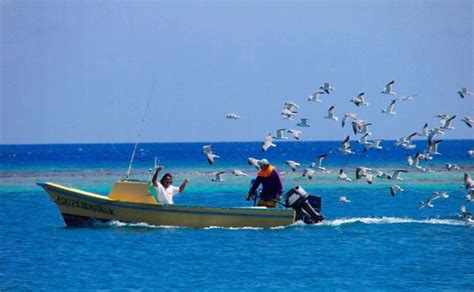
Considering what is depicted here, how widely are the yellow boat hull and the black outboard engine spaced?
0.39m

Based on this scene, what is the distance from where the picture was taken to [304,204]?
985 inches

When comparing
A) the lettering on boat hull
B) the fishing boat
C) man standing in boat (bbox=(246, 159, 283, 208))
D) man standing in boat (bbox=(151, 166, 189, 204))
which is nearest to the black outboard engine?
the fishing boat

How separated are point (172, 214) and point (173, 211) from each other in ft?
0.34

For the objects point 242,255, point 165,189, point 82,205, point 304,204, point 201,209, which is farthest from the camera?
point 82,205

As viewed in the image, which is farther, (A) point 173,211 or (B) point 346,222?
(B) point 346,222

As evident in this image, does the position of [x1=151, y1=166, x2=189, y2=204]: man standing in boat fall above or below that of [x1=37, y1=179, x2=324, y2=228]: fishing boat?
above

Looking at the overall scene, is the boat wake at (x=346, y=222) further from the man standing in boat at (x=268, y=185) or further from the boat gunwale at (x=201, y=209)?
→ the man standing in boat at (x=268, y=185)

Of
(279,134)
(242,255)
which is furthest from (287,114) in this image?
(242,255)

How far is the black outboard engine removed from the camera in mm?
24688

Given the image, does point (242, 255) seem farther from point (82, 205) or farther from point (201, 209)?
point (82, 205)

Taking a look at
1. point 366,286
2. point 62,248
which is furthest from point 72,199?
point 366,286

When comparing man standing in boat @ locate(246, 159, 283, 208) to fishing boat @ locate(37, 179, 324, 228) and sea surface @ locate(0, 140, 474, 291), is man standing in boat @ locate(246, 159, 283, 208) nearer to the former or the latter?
fishing boat @ locate(37, 179, 324, 228)

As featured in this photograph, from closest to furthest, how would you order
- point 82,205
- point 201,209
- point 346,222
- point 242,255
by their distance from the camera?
point 242,255 < point 201,209 < point 82,205 < point 346,222

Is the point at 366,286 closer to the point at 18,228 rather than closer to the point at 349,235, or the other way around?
the point at 349,235
